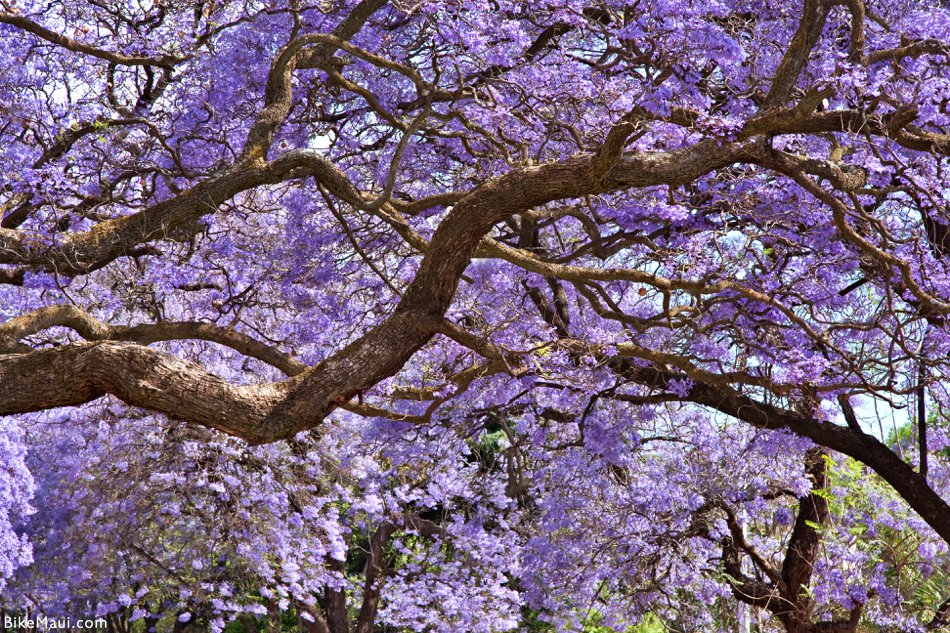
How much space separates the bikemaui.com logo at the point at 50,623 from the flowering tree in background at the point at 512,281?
3.00m

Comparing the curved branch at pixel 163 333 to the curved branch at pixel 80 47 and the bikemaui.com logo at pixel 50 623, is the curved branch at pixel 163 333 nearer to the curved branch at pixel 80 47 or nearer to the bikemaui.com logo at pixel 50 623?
the curved branch at pixel 80 47

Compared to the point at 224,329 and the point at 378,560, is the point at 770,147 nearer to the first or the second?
the point at 224,329

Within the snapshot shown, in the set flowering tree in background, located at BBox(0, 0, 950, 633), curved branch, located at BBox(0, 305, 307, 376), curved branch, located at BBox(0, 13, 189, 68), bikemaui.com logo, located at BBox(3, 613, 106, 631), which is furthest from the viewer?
bikemaui.com logo, located at BBox(3, 613, 106, 631)

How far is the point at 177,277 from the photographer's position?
7.10 metres

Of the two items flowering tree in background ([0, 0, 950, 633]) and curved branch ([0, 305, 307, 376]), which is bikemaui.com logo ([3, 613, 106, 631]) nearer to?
flowering tree in background ([0, 0, 950, 633])

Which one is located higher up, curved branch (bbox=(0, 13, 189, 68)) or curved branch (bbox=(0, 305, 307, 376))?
curved branch (bbox=(0, 13, 189, 68))

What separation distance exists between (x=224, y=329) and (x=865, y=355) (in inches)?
167

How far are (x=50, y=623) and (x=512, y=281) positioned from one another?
957 cm

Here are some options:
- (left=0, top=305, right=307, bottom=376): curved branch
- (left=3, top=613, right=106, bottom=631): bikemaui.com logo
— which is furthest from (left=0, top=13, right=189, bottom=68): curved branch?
(left=3, top=613, right=106, bottom=631): bikemaui.com logo

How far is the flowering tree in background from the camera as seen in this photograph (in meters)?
5.83

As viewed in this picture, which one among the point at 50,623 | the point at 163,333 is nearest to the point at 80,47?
the point at 163,333

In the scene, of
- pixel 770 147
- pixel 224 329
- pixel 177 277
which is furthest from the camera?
pixel 177 277

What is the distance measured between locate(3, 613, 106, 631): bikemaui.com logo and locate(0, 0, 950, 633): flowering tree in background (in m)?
3.00

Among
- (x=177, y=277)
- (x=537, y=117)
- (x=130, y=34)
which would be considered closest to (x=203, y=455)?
(x=177, y=277)
